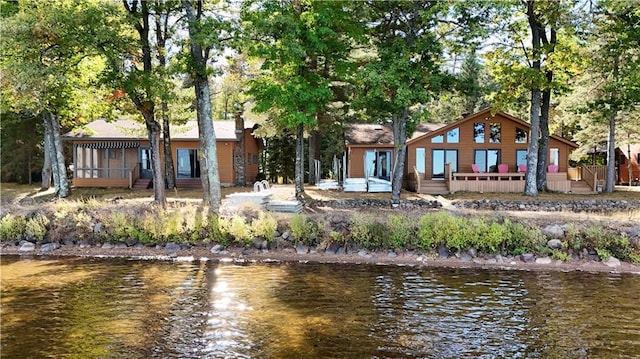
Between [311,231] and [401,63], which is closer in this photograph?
[311,231]

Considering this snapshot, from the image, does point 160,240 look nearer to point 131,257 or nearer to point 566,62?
point 131,257

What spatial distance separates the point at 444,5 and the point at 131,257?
13195mm

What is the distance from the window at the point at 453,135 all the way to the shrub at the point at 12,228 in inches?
773

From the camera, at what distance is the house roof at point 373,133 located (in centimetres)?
2688

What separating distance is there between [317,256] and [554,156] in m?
18.3

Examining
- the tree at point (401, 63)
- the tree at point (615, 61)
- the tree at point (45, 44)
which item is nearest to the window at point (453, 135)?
the tree at point (615, 61)

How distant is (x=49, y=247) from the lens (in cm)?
1400

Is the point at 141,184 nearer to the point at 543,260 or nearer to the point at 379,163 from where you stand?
the point at 379,163

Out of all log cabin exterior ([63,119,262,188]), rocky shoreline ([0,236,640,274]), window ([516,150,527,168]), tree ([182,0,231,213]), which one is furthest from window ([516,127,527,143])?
tree ([182,0,231,213])

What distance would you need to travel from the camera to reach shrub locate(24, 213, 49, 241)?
14.4 meters

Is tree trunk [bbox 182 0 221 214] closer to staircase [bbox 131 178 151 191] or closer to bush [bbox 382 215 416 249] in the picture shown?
bush [bbox 382 215 416 249]

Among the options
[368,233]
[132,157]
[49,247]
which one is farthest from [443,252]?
[132,157]

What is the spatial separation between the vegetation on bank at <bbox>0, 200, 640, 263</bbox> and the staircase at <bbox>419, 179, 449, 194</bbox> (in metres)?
9.11

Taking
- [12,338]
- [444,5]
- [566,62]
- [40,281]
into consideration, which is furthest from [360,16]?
[12,338]
